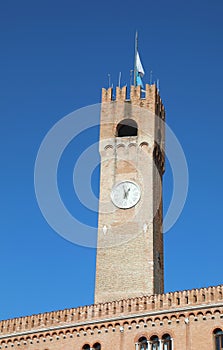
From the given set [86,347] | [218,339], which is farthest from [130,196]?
[218,339]

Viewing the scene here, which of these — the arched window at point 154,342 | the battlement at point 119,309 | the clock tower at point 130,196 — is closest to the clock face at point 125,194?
the clock tower at point 130,196

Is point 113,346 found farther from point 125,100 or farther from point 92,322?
point 125,100

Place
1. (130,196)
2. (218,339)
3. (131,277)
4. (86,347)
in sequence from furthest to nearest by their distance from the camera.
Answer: (130,196) → (131,277) → (86,347) → (218,339)

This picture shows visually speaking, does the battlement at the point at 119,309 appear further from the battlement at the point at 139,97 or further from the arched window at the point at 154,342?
the battlement at the point at 139,97

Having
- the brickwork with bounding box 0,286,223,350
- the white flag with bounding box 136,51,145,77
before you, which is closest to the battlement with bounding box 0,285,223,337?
the brickwork with bounding box 0,286,223,350

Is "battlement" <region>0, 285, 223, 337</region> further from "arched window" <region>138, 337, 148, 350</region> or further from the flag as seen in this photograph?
the flag

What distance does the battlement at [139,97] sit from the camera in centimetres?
3819

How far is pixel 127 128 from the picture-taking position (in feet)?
128

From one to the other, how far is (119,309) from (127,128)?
42.9ft

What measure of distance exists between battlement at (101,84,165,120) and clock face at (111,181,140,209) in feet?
15.9

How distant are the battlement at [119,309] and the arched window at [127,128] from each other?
38.3ft

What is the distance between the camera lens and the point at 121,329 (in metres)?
28.3

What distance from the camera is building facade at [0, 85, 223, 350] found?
2716 centimetres

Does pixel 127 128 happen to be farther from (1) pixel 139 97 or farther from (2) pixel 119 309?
(2) pixel 119 309
